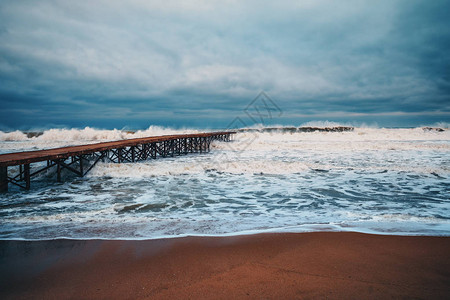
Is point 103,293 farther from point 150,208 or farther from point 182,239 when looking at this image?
point 150,208

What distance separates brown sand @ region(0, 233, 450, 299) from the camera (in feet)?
8.34

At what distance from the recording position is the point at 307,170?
12.0m

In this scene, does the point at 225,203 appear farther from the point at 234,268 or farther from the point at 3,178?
the point at 3,178

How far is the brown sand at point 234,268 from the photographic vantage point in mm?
2541

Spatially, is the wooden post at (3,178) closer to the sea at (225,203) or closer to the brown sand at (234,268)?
the sea at (225,203)

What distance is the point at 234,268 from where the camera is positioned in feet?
9.91

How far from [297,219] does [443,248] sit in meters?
2.25

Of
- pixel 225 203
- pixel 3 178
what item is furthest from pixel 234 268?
pixel 3 178

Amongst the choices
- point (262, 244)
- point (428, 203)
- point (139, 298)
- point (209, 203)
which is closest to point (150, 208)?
point (209, 203)

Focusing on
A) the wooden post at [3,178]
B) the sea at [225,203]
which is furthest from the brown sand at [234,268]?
the wooden post at [3,178]

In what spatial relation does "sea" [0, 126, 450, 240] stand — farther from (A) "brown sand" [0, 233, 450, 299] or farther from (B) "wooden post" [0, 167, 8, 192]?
(A) "brown sand" [0, 233, 450, 299]

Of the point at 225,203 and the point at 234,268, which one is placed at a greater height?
the point at 234,268

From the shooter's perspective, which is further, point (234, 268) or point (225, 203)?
point (225, 203)

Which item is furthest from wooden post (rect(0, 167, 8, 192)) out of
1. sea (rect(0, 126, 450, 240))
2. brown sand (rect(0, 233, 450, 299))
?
brown sand (rect(0, 233, 450, 299))
